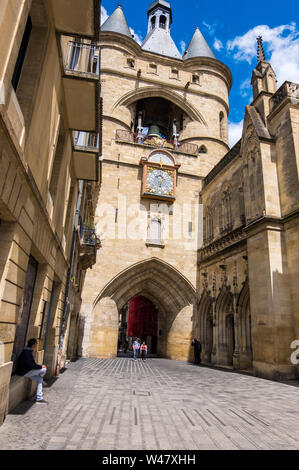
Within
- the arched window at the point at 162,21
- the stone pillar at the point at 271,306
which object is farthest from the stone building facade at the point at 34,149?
the arched window at the point at 162,21

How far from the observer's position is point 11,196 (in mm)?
3574

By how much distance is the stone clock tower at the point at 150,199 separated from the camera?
1658cm

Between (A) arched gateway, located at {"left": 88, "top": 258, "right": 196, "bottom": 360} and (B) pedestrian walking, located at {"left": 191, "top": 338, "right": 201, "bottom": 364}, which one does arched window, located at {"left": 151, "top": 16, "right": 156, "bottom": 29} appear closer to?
(A) arched gateway, located at {"left": 88, "top": 258, "right": 196, "bottom": 360}

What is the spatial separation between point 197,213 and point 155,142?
579cm

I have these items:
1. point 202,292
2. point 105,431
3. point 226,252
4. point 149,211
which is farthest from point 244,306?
point 105,431

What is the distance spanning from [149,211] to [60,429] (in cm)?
1496

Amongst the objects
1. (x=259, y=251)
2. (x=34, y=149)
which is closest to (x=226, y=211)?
(x=259, y=251)

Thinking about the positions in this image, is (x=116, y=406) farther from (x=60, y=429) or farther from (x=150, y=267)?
(x=150, y=267)

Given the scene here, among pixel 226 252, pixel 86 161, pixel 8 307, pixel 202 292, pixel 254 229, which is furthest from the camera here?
pixel 202 292

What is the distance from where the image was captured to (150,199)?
722 inches

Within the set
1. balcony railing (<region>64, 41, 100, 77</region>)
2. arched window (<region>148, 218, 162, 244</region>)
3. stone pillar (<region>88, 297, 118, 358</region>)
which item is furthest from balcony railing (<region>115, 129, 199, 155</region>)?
balcony railing (<region>64, 41, 100, 77</region>)

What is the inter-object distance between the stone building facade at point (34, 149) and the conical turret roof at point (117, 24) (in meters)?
20.9

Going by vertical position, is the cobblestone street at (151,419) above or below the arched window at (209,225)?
below

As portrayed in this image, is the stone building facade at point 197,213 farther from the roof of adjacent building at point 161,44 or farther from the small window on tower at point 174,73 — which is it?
the roof of adjacent building at point 161,44
